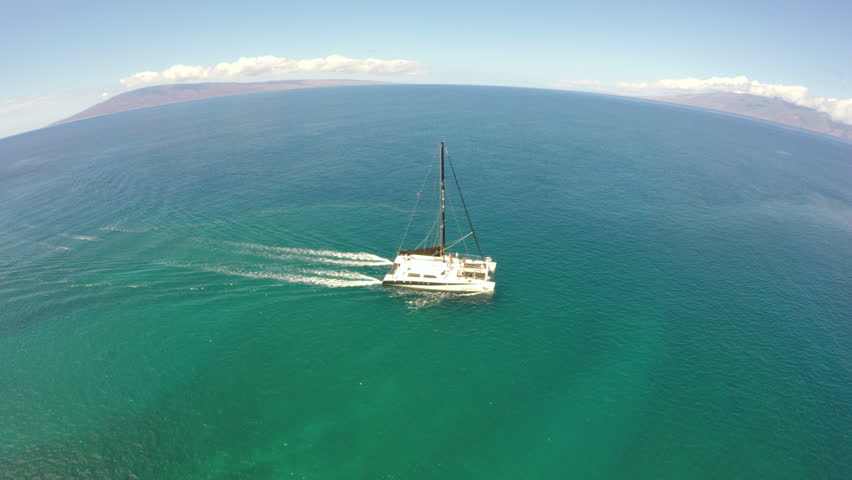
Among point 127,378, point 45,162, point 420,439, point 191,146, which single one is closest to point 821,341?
point 420,439

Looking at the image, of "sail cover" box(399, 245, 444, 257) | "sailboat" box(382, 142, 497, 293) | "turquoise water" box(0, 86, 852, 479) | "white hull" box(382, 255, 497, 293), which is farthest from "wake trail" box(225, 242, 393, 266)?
"white hull" box(382, 255, 497, 293)

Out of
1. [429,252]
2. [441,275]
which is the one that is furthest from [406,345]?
[429,252]

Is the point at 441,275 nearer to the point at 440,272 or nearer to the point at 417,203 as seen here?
the point at 440,272

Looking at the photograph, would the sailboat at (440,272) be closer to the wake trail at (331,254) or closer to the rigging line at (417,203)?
the wake trail at (331,254)

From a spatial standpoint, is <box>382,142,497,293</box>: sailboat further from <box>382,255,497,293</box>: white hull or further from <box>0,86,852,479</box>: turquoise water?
<box>0,86,852,479</box>: turquoise water

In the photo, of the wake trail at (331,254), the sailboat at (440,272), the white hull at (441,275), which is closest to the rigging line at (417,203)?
the wake trail at (331,254)
